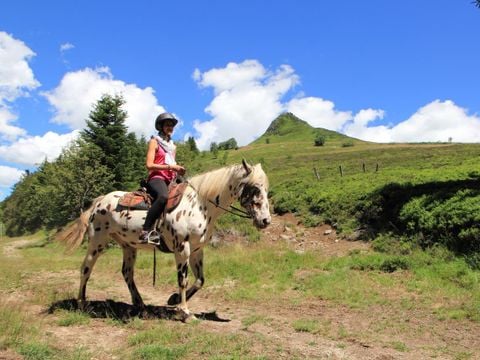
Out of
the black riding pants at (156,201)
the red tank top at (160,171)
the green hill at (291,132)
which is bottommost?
the black riding pants at (156,201)

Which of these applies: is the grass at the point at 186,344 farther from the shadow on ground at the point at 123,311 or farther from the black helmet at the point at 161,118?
the black helmet at the point at 161,118

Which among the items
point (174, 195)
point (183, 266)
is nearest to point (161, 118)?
point (174, 195)

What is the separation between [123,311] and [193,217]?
259 cm

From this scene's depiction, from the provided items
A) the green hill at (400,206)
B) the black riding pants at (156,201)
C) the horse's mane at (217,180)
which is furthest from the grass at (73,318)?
the green hill at (400,206)

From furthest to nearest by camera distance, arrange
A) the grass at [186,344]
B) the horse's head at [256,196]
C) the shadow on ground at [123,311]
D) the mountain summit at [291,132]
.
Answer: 1. the mountain summit at [291,132]
2. the shadow on ground at [123,311]
3. the horse's head at [256,196]
4. the grass at [186,344]

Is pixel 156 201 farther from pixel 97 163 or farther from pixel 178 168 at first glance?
pixel 97 163

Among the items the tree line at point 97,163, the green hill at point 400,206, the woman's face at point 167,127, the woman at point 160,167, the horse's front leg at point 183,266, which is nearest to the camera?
the horse's front leg at point 183,266

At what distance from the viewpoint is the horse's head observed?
7.57 m

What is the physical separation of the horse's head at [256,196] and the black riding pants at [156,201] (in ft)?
4.67

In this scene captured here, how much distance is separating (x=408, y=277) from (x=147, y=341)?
759 centimetres

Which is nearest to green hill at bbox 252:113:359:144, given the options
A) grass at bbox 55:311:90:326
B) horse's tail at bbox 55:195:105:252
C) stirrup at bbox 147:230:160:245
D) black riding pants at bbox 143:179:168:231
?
horse's tail at bbox 55:195:105:252

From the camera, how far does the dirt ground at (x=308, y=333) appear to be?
6.18m

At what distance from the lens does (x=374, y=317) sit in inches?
328

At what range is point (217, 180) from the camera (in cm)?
815
